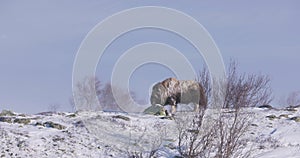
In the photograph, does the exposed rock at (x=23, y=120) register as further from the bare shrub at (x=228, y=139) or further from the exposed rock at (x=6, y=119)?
the bare shrub at (x=228, y=139)

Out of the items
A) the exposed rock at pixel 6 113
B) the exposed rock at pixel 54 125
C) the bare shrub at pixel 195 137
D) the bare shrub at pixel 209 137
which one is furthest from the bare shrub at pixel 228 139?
the exposed rock at pixel 6 113

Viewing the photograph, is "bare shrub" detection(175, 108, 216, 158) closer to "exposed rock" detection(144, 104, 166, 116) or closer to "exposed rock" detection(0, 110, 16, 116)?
"exposed rock" detection(144, 104, 166, 116)

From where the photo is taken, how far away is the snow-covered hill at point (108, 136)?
52.5 ft

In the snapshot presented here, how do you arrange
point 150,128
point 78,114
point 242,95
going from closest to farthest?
point 242,95 → point 150,128 → point 78,114

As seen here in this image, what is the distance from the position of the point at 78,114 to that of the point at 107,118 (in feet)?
6.94

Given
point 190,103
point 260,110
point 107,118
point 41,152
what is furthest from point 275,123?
point 41,152

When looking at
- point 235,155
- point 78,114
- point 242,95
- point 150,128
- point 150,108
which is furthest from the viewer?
point 150,108

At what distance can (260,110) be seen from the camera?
25219 millimetres

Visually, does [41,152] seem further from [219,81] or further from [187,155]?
[219,81]

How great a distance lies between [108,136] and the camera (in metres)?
17.9

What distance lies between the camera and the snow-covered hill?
52.5ft

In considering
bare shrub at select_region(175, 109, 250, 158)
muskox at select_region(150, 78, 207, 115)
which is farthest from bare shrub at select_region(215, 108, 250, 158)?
muskox at select_region(150, 78, 207, 115)

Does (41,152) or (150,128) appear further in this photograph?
(150,128)

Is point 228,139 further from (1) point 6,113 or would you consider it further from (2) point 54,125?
(1) point 6,113
